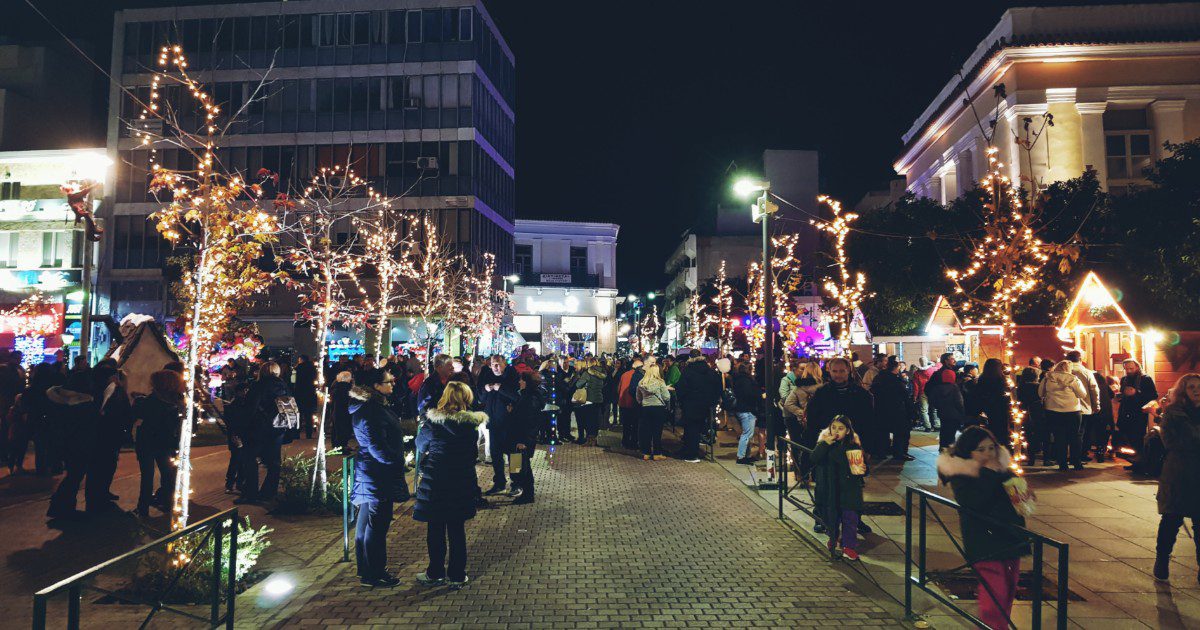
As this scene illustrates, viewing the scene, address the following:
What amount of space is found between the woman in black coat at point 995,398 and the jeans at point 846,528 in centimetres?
596

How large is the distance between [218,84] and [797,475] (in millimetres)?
39427

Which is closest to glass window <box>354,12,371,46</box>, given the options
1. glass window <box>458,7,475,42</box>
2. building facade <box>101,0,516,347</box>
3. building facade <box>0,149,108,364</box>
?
building facade <box>101,0,516,347</box>

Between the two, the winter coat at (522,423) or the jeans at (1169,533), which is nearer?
the jeans at (1169,533)

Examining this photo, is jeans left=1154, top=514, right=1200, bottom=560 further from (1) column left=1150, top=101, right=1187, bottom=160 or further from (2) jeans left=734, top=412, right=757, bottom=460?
(1) column left=1150, top=101, right=1187, bottom=160

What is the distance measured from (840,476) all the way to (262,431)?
7.21m

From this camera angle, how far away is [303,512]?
8.57 meters

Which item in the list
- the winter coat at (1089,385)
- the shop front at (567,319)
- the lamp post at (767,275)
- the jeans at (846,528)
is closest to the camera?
the jeans at (846,528)

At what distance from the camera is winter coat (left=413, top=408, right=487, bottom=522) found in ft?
19.3

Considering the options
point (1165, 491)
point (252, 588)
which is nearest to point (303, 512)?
point (252, 588)

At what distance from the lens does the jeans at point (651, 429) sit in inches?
516

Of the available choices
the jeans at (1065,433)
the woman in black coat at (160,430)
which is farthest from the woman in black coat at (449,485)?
the jeans at (1065,433)

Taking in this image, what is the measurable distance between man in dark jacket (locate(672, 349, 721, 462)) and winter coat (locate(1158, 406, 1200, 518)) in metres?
7.43

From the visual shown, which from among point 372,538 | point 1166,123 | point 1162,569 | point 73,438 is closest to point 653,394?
point 372,538

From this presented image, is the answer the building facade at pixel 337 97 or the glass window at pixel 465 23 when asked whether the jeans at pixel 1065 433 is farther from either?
the glass window at pixel 465 23
